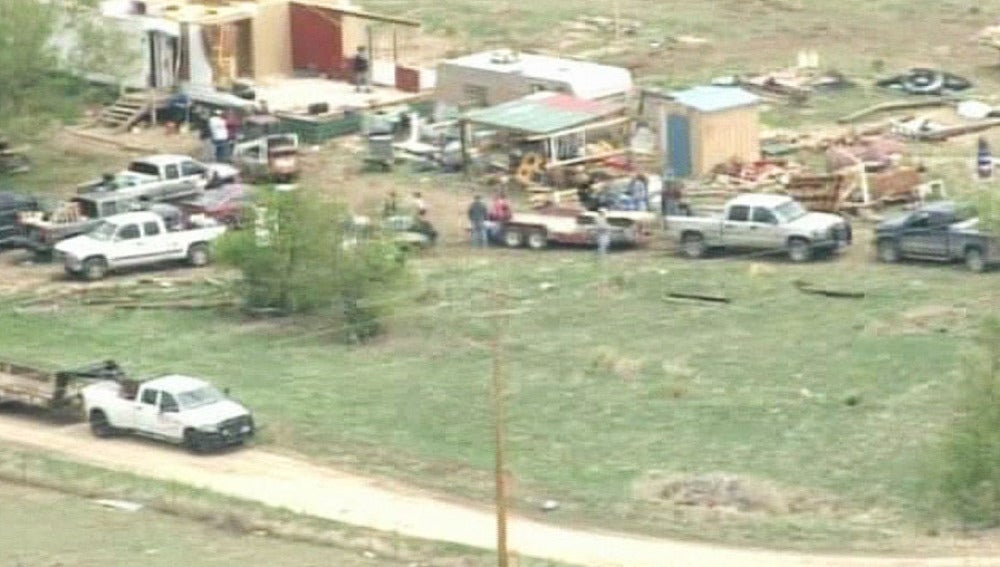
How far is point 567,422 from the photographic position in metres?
44.0

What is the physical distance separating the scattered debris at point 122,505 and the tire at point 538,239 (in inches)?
544

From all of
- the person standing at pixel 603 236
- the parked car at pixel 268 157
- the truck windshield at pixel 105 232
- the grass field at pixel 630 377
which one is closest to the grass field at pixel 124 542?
the grass field at pixel 630 377

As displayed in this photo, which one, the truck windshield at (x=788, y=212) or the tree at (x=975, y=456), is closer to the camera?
the tree at (x=975, y=456)

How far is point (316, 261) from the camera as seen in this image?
161ft

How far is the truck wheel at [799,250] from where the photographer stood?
5219cm

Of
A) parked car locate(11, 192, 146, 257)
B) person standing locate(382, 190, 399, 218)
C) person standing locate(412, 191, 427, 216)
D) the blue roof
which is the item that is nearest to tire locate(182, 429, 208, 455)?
parked car locate(11, 192, 146, 257)

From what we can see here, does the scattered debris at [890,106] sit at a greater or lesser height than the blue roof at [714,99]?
lesser

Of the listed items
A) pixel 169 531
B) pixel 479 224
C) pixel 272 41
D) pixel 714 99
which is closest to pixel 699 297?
pixel 479 224

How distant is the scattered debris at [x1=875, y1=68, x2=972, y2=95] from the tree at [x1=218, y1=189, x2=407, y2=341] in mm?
17407

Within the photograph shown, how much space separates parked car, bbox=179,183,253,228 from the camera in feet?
181

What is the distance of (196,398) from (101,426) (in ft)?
5.28

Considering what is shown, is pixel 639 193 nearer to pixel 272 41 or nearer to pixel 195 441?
pixel 195 441

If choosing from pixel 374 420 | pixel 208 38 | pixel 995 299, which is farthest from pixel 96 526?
pixel 208 38

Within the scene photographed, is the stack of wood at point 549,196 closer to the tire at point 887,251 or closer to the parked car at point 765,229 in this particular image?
the parked car at point 765,229
